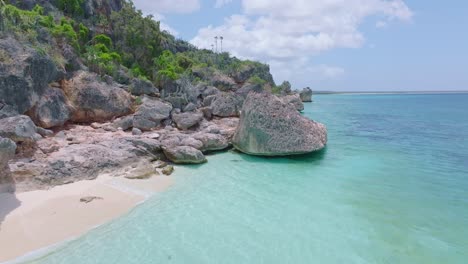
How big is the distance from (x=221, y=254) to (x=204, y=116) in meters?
16.0

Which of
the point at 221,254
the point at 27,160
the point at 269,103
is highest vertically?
the point at 269,103

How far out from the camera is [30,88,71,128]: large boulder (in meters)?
14.7

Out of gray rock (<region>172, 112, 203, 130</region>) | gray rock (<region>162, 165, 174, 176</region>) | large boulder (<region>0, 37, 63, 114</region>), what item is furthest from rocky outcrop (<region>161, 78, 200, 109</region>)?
gray rock (<region>162, 165, 174, 176</region>)

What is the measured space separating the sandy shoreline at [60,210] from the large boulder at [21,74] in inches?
224

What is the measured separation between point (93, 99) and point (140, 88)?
4931 mm

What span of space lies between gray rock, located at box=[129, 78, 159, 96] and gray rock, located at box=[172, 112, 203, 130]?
4627 millimetres

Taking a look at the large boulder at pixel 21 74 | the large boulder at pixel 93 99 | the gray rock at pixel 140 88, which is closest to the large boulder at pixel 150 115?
the large boulder at pixel 93 99

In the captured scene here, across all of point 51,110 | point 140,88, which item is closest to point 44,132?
point 51,110

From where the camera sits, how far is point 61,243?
7414 millimetres

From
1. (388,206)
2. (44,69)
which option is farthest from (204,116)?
(388,206)

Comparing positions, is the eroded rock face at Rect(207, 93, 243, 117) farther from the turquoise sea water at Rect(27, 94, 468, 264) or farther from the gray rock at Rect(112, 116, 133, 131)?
the turquoise sea water at Rect(27, 94, 468, 264)

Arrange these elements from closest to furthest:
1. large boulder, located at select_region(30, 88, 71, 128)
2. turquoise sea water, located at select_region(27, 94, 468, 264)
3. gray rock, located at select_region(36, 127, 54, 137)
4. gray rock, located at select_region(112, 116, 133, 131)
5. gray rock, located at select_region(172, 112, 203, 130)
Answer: turquoise sea water, located at select_region(27, 94, 468, 264) < gray rock, located at select_region(36, 127, 54, 137) < large boulder, located at select_region(30, 88, 71, 128) < gray rock, located at select_region(112, 116, 133, 131) < gray rock, located at select_region(172, 112, 203, 130)

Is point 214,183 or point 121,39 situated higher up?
point 121,39

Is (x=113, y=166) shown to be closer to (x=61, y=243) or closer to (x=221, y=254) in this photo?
(x=61, y=243)
